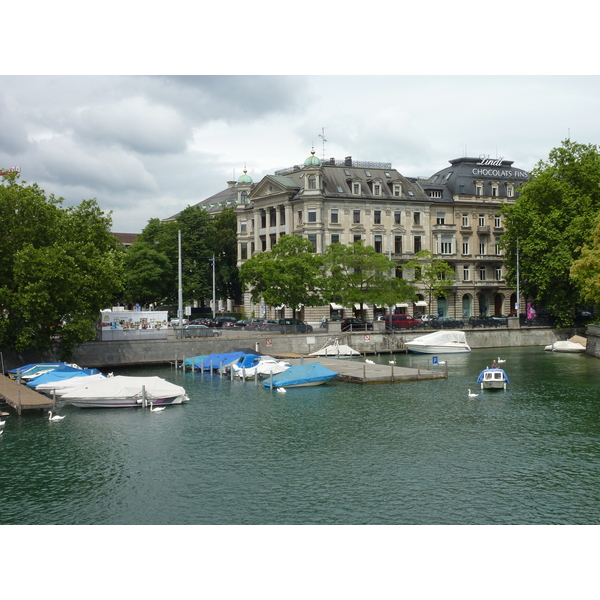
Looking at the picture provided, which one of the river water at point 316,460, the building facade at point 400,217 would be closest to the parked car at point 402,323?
the building facade at point 400,217

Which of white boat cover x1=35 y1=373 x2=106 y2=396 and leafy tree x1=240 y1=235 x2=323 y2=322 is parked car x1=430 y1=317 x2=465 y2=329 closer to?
leafy tree x1=240 y1=235 x2=323 y2=322

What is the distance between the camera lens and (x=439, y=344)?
268ft

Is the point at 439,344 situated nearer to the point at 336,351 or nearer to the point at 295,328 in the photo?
the point at 336,351

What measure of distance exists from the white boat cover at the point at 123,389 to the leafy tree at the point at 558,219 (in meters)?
57.3

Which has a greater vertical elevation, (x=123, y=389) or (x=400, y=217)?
(x=400, y=217)

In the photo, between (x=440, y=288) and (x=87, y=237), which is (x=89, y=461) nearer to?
(x=87, y=237)

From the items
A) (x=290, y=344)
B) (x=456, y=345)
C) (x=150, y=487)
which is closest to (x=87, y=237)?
(x=290, y=344)

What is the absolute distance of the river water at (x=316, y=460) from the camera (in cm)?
2627

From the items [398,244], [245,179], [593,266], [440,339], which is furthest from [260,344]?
[245,179]

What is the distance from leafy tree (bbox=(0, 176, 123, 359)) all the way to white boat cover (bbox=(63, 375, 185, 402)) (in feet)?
33.9

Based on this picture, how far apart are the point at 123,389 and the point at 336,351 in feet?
107

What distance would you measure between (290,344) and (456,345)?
20.4 m

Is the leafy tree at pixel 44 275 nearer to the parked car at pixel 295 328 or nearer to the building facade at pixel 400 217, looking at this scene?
the parked car at pixel 295 328

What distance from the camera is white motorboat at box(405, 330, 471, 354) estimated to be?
81.3 meters
